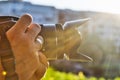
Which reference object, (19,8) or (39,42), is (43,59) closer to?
Answer: (39,42)

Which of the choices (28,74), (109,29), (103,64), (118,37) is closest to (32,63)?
(28,74)

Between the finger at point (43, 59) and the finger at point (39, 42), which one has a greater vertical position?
the finger at point (39, 42)

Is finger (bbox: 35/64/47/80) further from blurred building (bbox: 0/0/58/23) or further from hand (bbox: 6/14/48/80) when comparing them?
blurred building (bbox: 0/0/58/23)

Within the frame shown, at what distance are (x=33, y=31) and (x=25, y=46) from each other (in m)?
0.03

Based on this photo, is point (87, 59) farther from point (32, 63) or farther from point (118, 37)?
point (118, 37)

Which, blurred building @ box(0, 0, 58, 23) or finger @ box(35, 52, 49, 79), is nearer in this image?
finger @ box(35, 52, 49, 79)

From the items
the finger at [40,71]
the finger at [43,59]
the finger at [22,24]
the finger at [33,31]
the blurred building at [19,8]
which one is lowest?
the blurred building at [19,8]

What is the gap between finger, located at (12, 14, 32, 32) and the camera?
0.53 metres

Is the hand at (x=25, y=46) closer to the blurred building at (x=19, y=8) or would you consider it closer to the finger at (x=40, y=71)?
the finger at (x=40, y=71)

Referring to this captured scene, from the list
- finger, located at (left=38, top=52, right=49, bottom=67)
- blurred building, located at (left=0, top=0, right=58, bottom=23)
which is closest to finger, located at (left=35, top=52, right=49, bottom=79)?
finger, located at (left=38, top=52, right=49, bottom=67)

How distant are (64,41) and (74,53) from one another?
3cm

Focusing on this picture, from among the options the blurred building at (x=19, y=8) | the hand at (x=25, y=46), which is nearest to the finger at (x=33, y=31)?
the hand at (x=25, y=46)

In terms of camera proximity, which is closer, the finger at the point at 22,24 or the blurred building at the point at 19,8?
the finger at the point at 22,24

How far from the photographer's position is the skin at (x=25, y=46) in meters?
0.54
